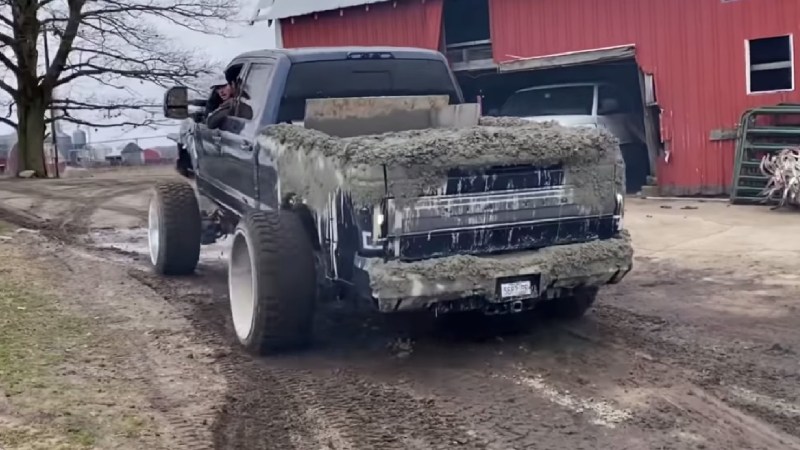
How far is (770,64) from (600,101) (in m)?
2.59

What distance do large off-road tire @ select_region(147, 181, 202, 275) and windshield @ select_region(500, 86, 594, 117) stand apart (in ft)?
24.9

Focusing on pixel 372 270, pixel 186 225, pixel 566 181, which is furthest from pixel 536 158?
pixel 186 225

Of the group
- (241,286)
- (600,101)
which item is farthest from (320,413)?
(600,101)

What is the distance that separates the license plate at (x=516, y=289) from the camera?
5.66 metres

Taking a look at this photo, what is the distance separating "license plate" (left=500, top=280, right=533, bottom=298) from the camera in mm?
5664

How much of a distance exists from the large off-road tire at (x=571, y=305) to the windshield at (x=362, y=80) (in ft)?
6.90

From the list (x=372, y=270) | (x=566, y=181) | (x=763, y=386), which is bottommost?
(x=763, y=386)

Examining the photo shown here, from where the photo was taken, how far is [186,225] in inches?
348

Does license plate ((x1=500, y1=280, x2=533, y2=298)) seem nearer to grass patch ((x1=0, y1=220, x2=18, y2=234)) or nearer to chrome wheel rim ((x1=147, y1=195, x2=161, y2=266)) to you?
chrome wheel rim ((x1=147, y1=195, x2=161, y2=266))

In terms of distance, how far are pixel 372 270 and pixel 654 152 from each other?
36.0 ft

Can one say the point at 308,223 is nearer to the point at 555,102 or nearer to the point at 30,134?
the point at 555,102

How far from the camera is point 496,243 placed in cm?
576

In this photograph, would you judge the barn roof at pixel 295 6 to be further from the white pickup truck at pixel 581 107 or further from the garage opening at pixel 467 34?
the white pickup truck at pixel 581 107

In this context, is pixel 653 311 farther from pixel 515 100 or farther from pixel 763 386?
pixel 515 100
